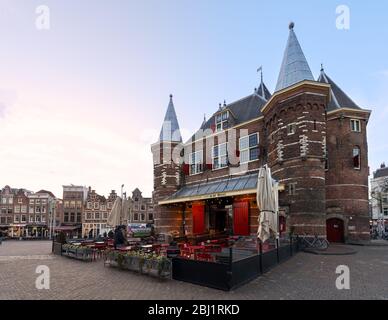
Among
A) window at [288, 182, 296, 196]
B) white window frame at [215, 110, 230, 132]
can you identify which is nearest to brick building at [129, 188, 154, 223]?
white window frame at [215, 110, 230, 132]

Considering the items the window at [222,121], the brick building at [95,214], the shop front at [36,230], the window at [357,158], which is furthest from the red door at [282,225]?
the shop front at [36,230]

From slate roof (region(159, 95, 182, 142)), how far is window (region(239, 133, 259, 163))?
28.7ft

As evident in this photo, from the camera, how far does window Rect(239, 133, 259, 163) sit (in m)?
24.3

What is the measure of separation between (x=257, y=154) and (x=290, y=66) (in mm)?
7215

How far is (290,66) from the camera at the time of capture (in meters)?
21.2

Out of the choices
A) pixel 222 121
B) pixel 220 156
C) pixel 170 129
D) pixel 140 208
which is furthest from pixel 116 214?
pixel 140 208

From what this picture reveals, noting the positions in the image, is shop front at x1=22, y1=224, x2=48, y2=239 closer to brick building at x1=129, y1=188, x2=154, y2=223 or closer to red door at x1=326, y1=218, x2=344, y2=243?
brick building at x1=129, y1=188, x2=154, y2=223

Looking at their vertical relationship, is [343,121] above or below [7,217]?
above

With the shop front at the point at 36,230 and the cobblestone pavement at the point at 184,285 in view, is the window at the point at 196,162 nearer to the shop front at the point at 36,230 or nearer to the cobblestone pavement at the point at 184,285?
the cobblestone pavement at the point at 184,285

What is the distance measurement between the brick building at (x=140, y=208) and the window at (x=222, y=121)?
3426cm

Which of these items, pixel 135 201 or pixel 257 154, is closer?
pixel 257 154

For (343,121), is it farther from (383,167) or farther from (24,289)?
(383,167)

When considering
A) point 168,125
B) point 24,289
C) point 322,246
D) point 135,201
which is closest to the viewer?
point 24,289
